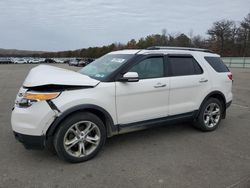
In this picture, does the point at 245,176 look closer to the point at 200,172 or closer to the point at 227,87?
the point at 200,172

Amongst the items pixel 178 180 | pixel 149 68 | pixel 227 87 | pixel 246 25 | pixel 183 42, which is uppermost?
pixel 246 25

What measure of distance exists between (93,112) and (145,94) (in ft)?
3.12

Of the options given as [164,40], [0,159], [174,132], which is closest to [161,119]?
[174,132]

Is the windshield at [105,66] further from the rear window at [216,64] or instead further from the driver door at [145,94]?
the rear window at [216,64]

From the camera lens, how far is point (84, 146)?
3701 millimetres

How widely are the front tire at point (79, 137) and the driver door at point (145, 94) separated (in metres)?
0.44

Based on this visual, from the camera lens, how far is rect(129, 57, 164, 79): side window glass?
13.5 feet

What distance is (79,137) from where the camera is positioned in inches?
142

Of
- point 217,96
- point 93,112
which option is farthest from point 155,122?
point 217,96

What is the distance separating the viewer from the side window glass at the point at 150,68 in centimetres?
413

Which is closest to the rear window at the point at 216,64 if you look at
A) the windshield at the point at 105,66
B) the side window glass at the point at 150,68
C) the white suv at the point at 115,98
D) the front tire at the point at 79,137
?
the white suv at the point at 115,98

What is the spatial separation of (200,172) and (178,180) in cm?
41

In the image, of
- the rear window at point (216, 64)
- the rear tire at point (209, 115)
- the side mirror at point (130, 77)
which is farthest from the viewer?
the rear window at point (216, 64)

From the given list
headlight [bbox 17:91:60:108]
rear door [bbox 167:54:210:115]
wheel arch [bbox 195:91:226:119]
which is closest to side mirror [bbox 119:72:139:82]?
rear door [bbox 167:54:210:115]
